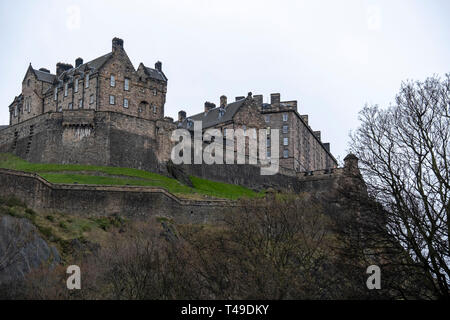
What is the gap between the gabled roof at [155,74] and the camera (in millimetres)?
71863

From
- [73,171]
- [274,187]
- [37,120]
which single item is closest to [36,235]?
[73,171]

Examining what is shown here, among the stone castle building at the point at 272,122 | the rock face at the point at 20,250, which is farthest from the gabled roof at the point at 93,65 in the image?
the rock face at the point at 20,250

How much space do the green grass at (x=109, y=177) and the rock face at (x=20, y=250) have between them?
11.3 metres

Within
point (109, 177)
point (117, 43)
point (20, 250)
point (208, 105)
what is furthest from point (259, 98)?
point (20, 250)

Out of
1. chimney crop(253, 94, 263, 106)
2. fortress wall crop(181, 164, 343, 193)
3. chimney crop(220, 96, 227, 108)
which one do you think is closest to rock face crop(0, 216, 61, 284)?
fortress wall crop(181, 164, 343, 193)

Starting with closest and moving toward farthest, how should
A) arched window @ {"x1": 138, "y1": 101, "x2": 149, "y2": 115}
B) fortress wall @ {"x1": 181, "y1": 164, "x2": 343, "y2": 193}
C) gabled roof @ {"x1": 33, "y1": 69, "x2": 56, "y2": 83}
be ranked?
fortress wall @ {"x1": 181, "y1": 164, "x2": 343, "y2": 193}, arched window @ {"x1": 138, "y1": 101, "x2": 149, "y2": 115}, gabled roof @ {"x1": 33, "y1": 69, "x2": 56, "y2": 83}

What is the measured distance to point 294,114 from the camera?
8300 centimetres

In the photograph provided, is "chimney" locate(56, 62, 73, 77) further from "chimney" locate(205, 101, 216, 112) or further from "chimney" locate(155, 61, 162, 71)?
"chimney" locate(205, 101, 216, 112)

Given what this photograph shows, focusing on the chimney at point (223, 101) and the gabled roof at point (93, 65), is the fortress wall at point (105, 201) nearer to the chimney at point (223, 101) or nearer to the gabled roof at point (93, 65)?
the gabled roof at point (93, 65)

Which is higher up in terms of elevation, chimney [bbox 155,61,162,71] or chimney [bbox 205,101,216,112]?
chimney [bbox 155,61,162,71]

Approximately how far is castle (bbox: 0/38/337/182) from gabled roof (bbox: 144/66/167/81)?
0.11 meters

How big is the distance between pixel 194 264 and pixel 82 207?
18411 mm

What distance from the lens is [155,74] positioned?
7294 cm

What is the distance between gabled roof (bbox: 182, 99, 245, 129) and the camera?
7488 cm
